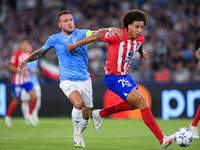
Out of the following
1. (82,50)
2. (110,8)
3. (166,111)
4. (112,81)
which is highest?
(110,8)

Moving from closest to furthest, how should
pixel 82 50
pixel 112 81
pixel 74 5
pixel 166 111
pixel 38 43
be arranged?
pixel 112 81
pixel 82 50
pixel 166 111
pixel 38 43
pixel 74 5

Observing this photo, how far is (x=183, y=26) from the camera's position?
16922 millimetres

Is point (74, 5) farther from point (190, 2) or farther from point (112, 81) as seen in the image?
point (112, 81)

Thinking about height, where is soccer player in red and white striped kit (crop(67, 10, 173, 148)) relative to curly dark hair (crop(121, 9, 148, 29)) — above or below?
below

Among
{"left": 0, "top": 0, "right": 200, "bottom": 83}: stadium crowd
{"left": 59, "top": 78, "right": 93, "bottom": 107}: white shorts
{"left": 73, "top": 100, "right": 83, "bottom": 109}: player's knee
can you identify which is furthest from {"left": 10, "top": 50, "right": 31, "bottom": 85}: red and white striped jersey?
{"left": 73, "top": 100, "right": 83, "bottom": 109}: player's knee

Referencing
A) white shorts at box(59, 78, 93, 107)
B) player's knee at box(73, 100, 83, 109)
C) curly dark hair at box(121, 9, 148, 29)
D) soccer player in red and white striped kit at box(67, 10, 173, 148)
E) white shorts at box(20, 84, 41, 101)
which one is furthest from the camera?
white shorts at box(20, 84, 41, 101)

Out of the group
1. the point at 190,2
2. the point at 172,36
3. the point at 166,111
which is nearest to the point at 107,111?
the point at 166,111

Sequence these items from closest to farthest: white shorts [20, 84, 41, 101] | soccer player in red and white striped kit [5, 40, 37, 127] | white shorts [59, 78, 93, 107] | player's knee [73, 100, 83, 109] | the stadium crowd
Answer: player's knee [73, 100, 83, 109], white shorts [59, 78, 93, 107], soccer player in red and white striped kit [5, 40, 37, 127], white shorts [20, 84, 41, 101], the stadium crowd

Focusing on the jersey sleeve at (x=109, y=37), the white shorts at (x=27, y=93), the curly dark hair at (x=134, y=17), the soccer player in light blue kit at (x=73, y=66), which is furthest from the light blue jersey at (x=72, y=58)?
the white shorts at (x=27, y=93)

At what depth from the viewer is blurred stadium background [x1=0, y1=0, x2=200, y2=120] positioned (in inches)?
553

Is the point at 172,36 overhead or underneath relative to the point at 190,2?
underneath

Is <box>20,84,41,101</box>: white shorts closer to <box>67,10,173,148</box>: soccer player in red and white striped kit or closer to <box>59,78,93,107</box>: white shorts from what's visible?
<box>59,78,93,107</box>: white shorts

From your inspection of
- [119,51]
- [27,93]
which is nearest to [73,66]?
[119,51]

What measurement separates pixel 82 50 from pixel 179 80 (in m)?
7.42
